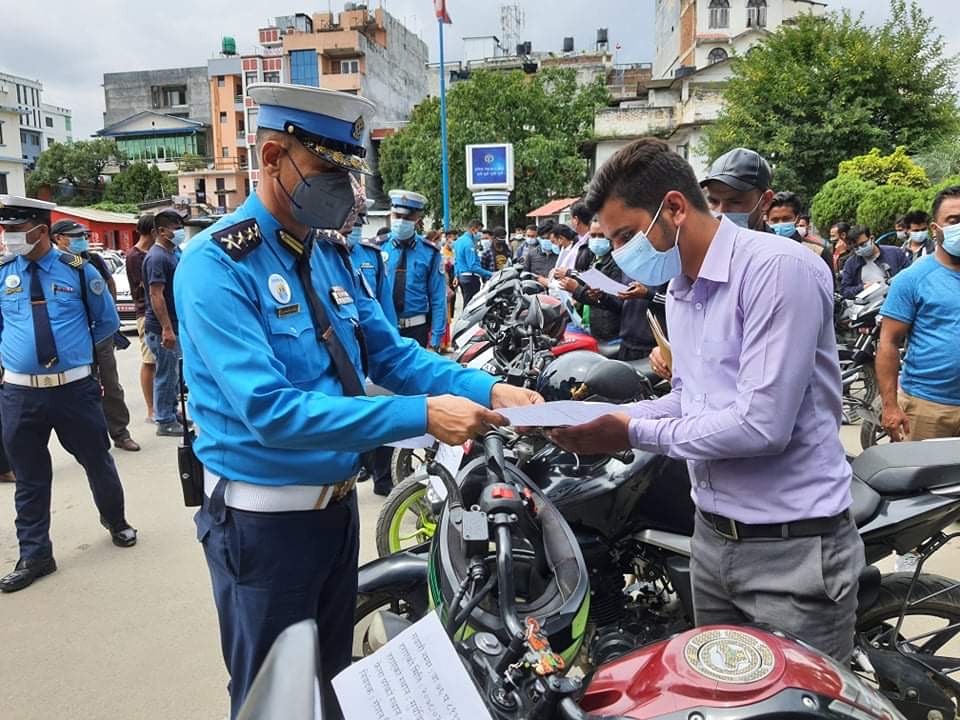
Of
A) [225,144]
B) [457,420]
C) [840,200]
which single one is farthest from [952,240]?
[225,144]

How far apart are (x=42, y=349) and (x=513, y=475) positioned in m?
3.29

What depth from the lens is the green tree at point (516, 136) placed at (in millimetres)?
32031

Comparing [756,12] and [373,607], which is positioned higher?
[756,12]

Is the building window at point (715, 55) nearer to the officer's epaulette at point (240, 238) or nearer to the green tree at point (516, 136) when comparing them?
the green tree at point (516, 136)

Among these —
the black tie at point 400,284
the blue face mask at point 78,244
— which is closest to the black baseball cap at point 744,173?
the black tie at point 400,284

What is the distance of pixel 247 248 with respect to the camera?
173 centimetres

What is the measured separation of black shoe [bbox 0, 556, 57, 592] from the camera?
3.83 m

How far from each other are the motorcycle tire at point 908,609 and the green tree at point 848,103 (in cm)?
2004

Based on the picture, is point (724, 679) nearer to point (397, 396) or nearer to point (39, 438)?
point (397, 396)

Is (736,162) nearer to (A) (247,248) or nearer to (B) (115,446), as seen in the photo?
(A) (247,248)

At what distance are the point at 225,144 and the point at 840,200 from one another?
59.4 m

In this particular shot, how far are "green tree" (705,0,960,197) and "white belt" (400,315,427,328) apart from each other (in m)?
16.9

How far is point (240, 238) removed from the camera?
5.68ft

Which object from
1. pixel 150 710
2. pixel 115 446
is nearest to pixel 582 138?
pixel 115 446
